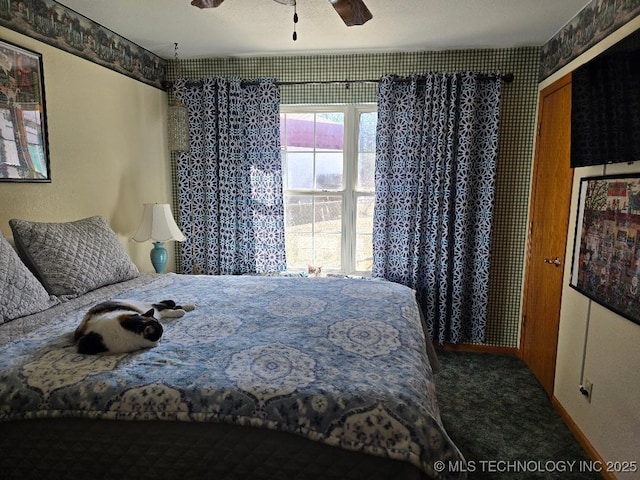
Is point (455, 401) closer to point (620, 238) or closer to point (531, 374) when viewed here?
point (531, 374)

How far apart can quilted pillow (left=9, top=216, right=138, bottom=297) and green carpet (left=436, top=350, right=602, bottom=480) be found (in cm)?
211

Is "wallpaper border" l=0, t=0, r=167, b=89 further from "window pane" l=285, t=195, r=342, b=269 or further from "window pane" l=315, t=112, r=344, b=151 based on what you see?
"window pane" l=285, t=195, r=342, b=269

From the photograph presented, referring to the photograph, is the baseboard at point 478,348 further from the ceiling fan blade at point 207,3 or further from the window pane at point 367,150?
the ceiling fan blade at point 207,3

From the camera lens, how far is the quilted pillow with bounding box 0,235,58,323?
63.8 inches

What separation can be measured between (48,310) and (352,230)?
7.55ft

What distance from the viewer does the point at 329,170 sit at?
3.45 metres

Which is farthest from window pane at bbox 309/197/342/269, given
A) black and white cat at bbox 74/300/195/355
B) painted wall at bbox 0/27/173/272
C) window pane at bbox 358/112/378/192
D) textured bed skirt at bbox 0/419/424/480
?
textured bed skirt at bbox 0/419/424/480

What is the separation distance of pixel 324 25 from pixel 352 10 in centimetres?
100

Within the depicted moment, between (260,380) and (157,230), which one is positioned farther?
(157,230)

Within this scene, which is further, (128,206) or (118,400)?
(128,206)

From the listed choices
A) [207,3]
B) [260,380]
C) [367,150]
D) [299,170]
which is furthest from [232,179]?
[260,380]

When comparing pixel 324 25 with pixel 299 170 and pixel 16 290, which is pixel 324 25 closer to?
pixel 299 170

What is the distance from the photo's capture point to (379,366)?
1.32 meters

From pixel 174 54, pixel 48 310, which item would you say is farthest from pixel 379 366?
pixel 174 54
